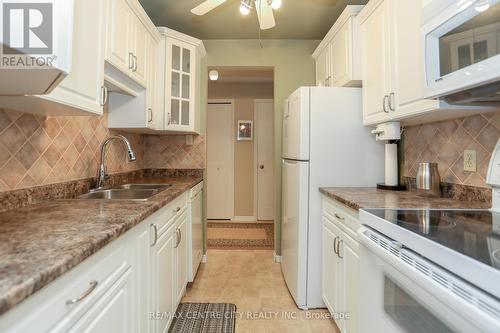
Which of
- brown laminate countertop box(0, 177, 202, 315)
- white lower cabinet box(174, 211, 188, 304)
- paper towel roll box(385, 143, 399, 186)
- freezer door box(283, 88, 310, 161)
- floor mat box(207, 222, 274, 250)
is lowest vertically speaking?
floor mat box(207, 222, 274, 250)

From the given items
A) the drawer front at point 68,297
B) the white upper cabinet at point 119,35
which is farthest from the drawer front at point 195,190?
the drawer front at point 68,297

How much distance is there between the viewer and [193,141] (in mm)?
2967

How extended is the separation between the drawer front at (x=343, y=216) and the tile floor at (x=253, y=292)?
775mm

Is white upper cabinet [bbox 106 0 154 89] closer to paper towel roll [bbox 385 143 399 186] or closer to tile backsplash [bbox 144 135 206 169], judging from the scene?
tile backsplash [bbox 144 135 206 169]

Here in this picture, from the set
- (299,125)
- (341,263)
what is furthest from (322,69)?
(341,263)

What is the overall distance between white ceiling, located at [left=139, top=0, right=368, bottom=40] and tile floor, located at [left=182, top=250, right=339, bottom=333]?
95.0 inches

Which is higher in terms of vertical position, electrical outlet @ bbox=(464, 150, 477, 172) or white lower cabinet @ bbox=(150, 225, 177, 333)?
electrical outlet @ bbox=(464, 150, 477, 172)

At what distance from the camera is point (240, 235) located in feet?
12.8

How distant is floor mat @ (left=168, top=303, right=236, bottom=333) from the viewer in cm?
180

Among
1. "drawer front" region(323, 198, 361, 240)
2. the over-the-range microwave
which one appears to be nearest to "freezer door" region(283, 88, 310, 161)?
"drawer front" region(323, 198, 361, 240)

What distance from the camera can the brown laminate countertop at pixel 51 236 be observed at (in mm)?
523

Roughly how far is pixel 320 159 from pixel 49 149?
5.50 feet

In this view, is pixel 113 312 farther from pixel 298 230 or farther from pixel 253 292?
pixel 253 292

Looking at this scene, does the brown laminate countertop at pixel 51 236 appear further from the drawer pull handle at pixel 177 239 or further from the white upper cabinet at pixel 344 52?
the white upper cabinet at pixel 344 52
